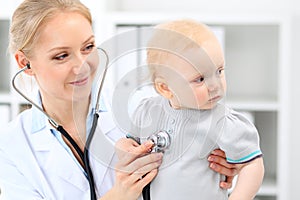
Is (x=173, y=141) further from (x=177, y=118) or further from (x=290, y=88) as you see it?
(x=290, y=88)

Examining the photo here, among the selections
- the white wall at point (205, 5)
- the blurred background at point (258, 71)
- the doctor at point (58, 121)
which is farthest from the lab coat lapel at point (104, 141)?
the white wall at point (205, 5)

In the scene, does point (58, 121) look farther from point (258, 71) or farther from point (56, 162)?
point (258, 71)

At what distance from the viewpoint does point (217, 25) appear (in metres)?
2.77

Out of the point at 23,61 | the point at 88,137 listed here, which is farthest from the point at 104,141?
the point at 23,61

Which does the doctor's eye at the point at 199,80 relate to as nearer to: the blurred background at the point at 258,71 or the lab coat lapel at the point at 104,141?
the lab coat lapel at the point at 104,141

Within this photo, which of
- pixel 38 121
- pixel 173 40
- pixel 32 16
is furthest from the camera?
pixel 38 121

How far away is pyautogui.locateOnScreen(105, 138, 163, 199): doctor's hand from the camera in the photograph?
97 centimetres

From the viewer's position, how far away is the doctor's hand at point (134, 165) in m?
0.97

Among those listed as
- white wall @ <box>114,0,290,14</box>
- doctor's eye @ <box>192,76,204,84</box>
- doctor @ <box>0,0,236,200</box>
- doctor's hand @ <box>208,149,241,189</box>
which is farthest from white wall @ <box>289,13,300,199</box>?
doctor's eye @ <box>192,76,204,84</box>

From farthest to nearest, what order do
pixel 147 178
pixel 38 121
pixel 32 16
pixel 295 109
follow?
pixel 295 109, pixel 38 121, pixel 32 16, pixel 147 178

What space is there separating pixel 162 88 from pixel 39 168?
0.46 m

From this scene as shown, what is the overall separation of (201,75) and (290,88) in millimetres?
2098

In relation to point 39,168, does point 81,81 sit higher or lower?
higher

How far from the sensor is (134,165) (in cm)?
100
